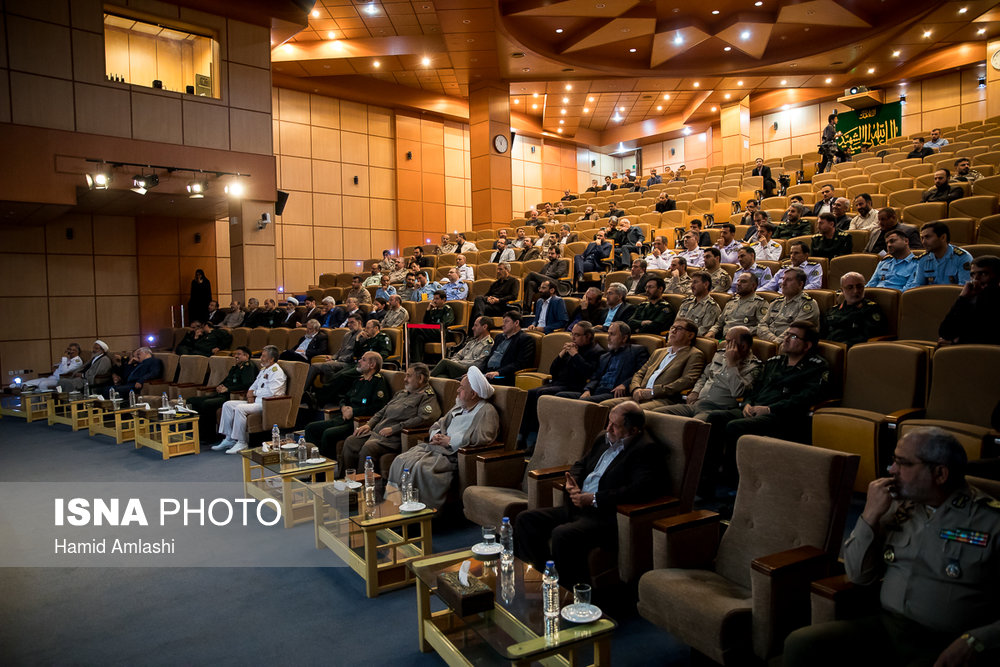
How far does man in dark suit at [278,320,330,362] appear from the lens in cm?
680

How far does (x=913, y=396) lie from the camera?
316 centimetres

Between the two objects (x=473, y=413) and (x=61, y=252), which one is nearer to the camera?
(x=473, y=413)

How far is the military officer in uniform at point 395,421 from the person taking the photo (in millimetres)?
3982

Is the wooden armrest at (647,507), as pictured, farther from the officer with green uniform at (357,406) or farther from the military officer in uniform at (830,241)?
the military officer in uniform at (830,241)

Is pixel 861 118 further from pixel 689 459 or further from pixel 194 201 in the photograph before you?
pixel 689 459

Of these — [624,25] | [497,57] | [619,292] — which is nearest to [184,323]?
[497,57]

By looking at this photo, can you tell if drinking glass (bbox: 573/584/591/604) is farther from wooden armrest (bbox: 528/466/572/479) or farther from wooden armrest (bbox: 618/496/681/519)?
wooden armrest (bbox: 528/466/572/479)

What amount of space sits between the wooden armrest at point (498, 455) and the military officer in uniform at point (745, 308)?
6.09 feet

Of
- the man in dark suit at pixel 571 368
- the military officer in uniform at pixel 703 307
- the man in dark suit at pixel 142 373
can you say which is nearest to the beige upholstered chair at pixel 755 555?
the man in dark suit at pixel 571 368

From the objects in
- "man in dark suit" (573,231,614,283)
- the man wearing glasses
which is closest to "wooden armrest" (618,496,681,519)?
the man wearing glasses

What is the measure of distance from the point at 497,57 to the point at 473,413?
10251mm

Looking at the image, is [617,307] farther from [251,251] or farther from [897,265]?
[251,251]

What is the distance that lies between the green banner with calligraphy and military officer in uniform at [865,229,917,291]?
11711mm

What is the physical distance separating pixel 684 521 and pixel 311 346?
18.0 ft
